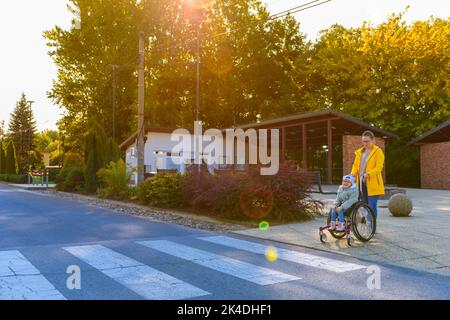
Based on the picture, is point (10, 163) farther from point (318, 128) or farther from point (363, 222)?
point (363, 222)

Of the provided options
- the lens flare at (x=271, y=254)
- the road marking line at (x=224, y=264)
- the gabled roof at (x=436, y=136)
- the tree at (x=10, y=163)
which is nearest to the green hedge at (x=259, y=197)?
the lens flare at (x=271, y=254)

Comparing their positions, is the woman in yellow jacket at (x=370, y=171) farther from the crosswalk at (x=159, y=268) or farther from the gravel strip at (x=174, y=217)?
the gravel strip at (x=174, y=217)

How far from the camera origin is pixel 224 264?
22.2 feet

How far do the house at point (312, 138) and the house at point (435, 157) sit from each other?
250cm

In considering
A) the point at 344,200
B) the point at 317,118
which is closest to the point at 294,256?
the point at 344,200

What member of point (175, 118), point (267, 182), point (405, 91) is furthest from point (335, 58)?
point (267, 182)

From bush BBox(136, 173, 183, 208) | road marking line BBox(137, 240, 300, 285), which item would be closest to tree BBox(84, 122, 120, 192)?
bush BBox(136, 173, 183, 208)

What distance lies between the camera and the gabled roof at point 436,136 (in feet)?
97.5

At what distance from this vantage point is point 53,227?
11086mm

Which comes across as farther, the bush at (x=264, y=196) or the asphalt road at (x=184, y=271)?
the bush at (x=264, y=196)

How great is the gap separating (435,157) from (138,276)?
97.2ft

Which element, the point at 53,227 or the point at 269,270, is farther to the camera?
the point at 53,227

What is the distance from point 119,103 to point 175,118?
6626mm
